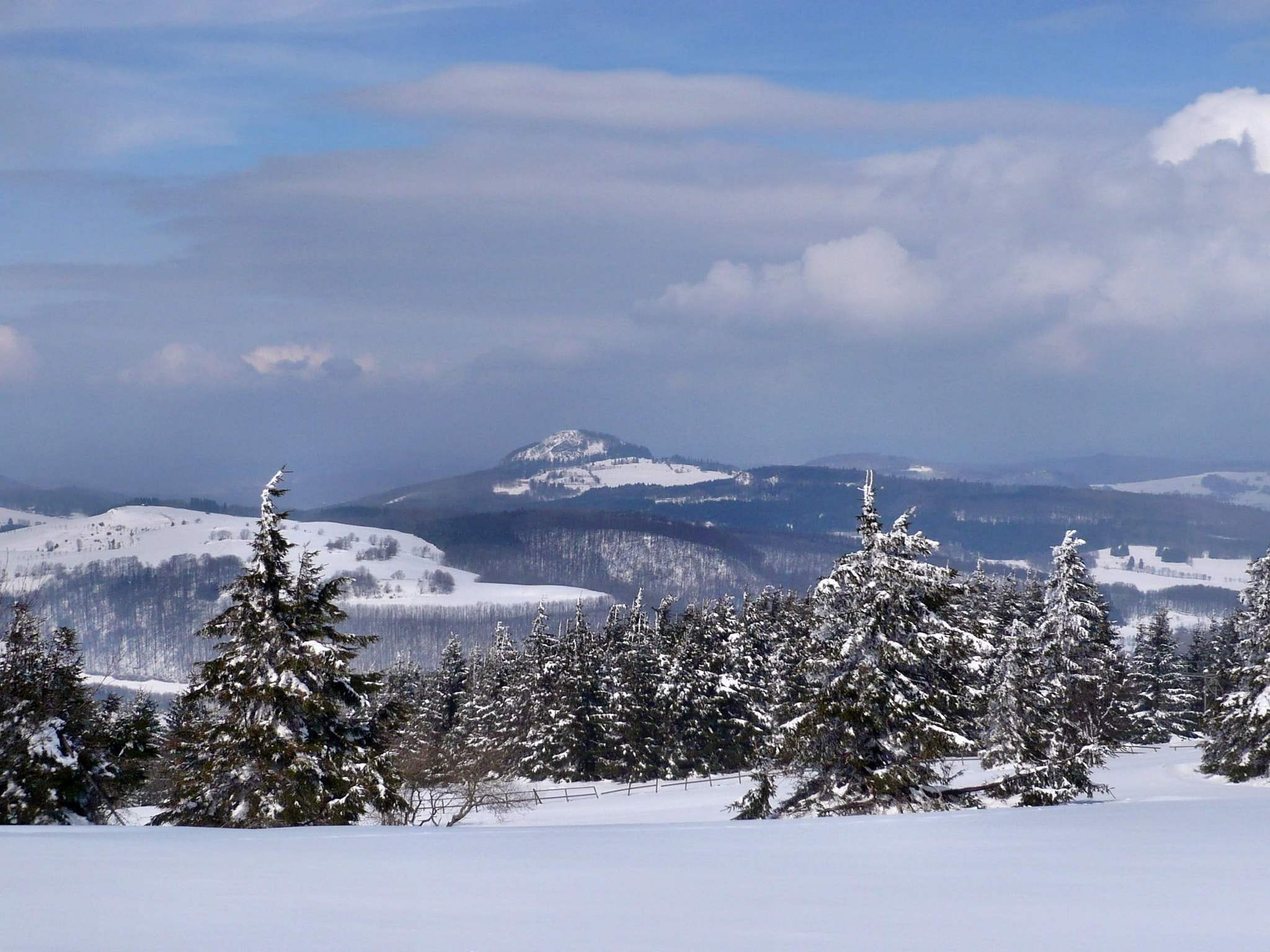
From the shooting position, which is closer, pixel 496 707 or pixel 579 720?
pixel 579 720

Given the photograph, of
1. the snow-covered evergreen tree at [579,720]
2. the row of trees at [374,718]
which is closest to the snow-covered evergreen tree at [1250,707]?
the row of trees at [374,718]

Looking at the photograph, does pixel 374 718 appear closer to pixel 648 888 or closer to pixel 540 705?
pixel 648 888

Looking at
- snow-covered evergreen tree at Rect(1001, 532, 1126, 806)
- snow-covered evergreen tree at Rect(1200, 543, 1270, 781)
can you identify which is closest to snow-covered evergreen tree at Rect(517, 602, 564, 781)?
snow-covered evergreen tree at Rect(1001, 532, 1126, 806)

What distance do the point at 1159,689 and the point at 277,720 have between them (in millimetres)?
68556

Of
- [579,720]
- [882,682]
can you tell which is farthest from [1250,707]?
[579,720]

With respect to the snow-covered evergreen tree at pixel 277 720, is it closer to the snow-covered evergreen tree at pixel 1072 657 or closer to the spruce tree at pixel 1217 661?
the snow-covered evergreen tree at pixel 1072 657

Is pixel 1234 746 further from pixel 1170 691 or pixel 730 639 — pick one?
pixel 1170 691

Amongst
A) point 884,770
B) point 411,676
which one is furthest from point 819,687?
point 411,676

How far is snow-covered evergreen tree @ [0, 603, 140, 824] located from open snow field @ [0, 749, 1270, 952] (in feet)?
48.3

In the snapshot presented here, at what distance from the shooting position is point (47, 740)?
24344 millimetres

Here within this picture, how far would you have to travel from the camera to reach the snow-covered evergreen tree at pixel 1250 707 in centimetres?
4016

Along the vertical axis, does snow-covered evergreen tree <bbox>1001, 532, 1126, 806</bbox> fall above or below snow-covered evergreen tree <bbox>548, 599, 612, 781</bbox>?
above

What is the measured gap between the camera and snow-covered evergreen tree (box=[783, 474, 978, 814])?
2653 cm

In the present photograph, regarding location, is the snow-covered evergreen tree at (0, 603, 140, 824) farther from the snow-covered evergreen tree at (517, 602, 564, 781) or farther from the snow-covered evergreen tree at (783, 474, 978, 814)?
the snow-covered evergreen tree at (517, 602, 564, 781)
